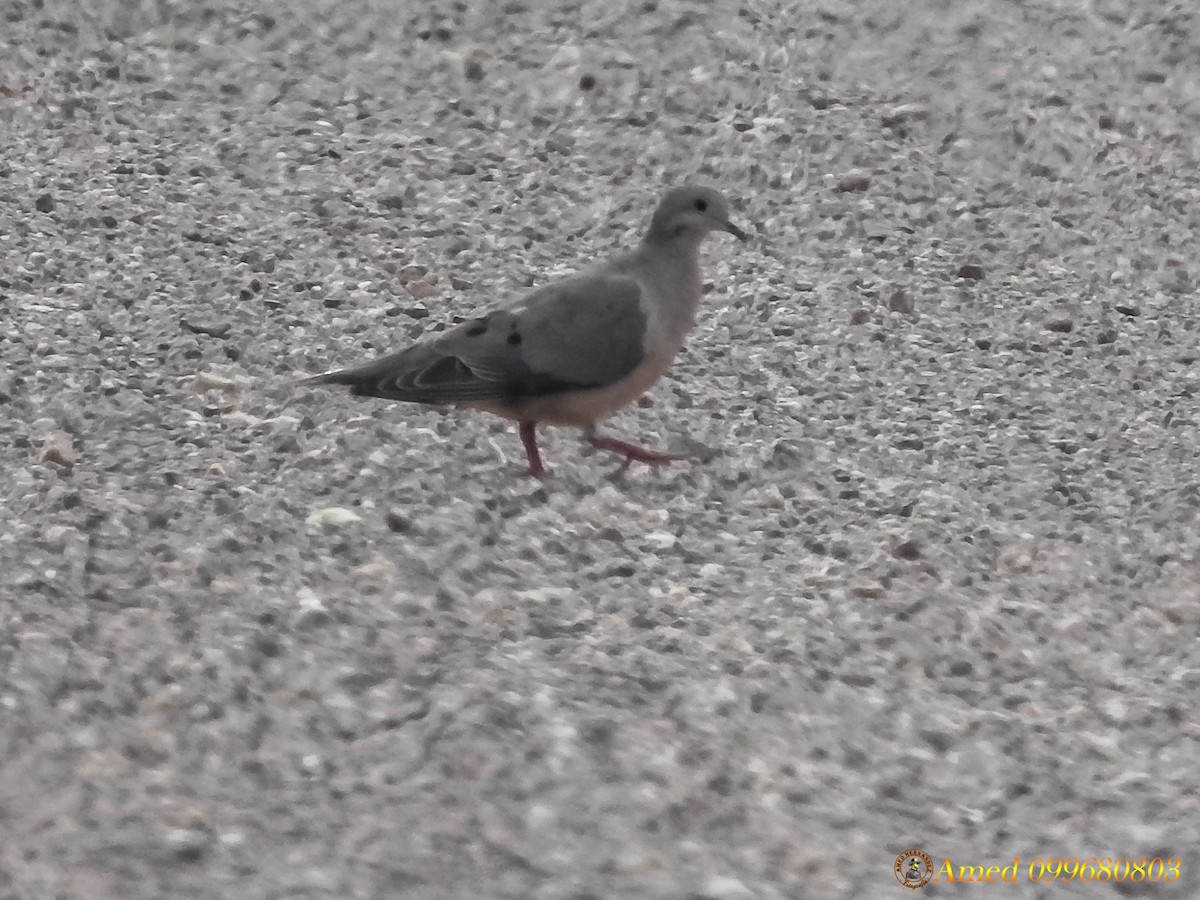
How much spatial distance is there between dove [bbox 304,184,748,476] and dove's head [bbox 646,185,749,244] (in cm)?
25

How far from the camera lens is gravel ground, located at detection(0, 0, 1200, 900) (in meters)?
4.21

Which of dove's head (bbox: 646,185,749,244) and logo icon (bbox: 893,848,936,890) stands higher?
dove's head (bbox: 646,185,749,244)

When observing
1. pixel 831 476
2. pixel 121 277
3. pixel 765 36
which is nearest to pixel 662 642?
pixel 831 476

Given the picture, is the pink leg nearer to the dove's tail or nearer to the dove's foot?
the dove's foot

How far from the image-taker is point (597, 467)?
620 cm

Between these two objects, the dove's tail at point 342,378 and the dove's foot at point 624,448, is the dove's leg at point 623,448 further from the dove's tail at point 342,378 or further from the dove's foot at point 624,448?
the dove's tail at point 342,378

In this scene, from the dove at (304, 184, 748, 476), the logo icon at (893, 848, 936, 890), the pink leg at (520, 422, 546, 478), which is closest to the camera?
the logo icon at (893, 848, 936, 890)

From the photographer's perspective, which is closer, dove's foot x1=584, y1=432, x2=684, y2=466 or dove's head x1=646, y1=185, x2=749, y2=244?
dove's foot x1=584, y1=432, x2=684, y2=466

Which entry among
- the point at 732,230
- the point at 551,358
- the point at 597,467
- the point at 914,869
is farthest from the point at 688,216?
the point at 914,869

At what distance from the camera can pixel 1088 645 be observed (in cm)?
530

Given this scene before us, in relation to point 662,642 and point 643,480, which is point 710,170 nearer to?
point 643,480

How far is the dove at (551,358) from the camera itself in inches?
224

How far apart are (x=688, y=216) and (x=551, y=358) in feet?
2.70

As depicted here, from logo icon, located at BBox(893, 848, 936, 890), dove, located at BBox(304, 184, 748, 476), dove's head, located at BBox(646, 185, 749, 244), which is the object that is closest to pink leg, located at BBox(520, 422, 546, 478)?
dove, located at BBox(304, 184, 748, 476)
